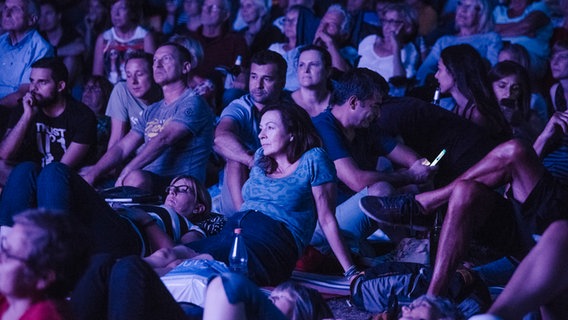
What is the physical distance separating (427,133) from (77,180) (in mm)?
2317

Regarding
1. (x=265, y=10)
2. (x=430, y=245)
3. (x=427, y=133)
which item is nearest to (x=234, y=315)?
(x=430, y=245)

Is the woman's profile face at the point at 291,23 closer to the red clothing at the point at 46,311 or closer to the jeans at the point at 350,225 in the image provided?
the jeans at the point at 350,225

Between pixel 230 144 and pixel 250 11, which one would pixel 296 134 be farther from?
pixel 250 11

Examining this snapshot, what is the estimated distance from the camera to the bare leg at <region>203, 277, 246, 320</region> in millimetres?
3246

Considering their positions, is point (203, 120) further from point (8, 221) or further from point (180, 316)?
point (180, 316)

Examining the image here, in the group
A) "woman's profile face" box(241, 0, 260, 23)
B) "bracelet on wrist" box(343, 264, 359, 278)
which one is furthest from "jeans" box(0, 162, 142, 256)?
"woman's profile face" box(241, 0, 260, 23)

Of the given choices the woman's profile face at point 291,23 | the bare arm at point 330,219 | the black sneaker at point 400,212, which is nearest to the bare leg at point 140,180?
the bare arm at point 330,219

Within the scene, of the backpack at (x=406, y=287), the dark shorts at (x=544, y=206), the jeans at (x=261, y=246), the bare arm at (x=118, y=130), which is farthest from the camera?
the bare arm at (x=118, y=130)

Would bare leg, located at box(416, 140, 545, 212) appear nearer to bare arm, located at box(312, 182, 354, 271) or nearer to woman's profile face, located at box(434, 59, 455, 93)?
bare arm, located at box(312, 182, 354, 271)

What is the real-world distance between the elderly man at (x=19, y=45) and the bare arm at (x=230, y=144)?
2.07 m

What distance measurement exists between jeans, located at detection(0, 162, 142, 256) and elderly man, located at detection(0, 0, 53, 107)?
3.17 m

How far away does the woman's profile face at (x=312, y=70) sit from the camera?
6.60 metres

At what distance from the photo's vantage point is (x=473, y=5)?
25.8 ft

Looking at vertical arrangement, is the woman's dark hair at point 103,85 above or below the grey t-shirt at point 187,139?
above
